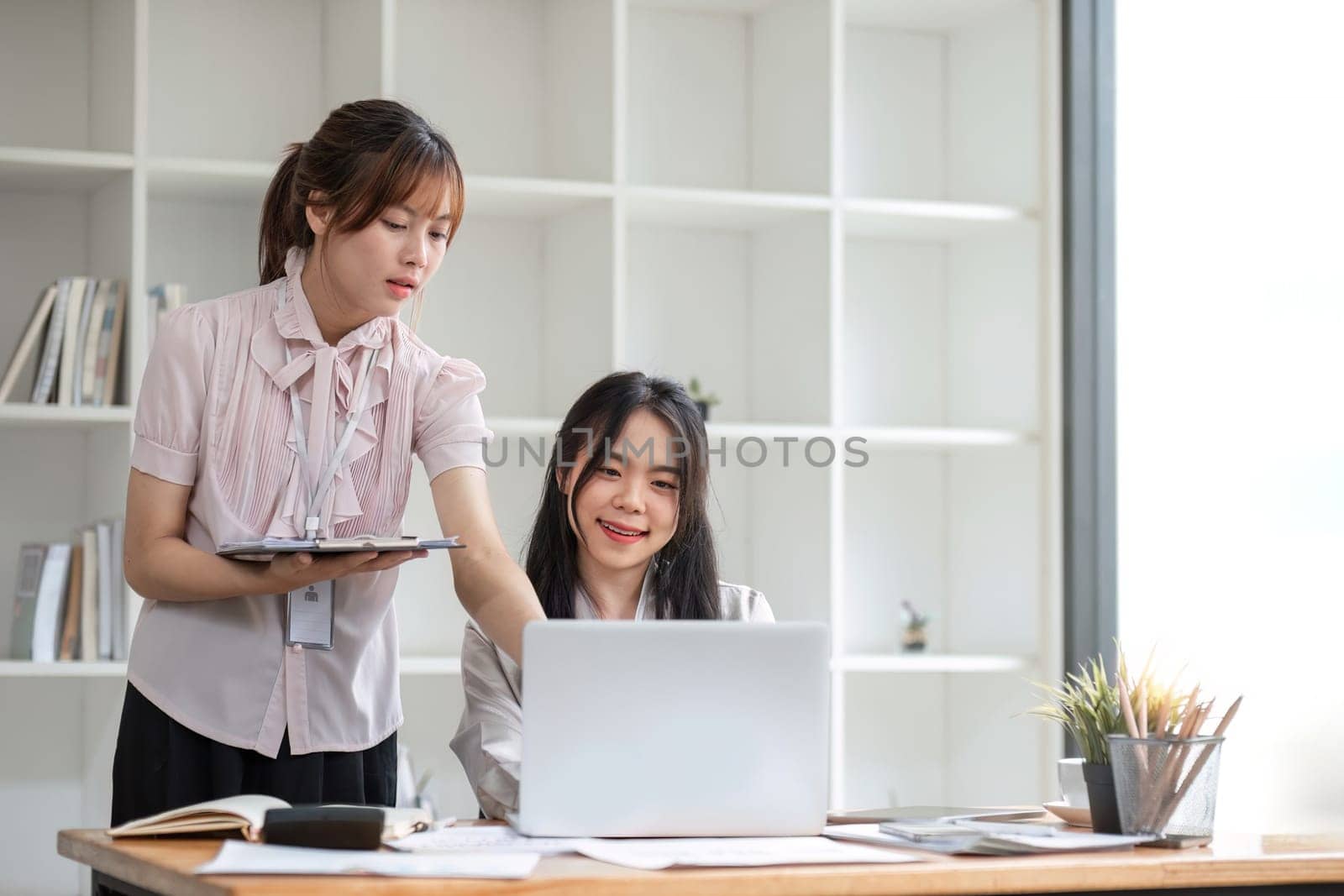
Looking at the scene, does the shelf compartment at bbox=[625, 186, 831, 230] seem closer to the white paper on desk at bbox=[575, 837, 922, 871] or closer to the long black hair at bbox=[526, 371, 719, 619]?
the long black hair at bbox=[526, 371, 719, 619]

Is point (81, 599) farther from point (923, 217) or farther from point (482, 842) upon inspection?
point (923, 217)

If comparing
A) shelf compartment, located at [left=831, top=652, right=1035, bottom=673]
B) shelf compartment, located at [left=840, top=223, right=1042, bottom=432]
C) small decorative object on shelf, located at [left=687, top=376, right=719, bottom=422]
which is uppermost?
shelf compartment, located at [left=840, top=223, right=1042, bottom=432]

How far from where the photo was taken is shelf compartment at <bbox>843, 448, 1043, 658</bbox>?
143 inches

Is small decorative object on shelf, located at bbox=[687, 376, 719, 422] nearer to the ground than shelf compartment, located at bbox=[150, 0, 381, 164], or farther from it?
nearer to the ground

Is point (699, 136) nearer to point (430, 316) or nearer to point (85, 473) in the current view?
point (430, 316)

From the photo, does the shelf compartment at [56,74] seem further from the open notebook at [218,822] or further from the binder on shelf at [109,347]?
the open notebook at [218,822]

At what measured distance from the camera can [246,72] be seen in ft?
11.0

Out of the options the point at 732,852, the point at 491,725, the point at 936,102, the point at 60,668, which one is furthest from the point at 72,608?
the point at 936,102

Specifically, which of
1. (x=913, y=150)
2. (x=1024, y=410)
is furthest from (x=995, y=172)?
(x=1024, y=410)

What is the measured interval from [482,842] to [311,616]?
55 centimetres

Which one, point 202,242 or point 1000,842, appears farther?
point 202,242

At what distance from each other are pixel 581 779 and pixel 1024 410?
7.35ft

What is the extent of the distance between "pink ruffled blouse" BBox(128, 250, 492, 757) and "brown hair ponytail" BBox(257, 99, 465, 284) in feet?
0.41

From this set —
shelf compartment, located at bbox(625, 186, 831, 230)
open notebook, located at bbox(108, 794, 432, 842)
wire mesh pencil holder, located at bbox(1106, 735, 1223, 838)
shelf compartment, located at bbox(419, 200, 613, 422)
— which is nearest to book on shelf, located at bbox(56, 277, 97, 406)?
shelf compartment, located at bbox(419, 200, 613, 422)
